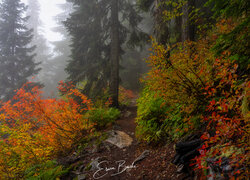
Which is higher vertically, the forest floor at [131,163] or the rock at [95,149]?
the forest floor at [131,163]

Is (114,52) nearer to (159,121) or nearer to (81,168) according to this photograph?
(159,121)

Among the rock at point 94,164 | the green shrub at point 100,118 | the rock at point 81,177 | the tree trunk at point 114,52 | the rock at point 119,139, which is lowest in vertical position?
the rock at point 81,177

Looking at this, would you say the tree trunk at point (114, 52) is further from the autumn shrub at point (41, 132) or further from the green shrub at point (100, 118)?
the autumn shrub at point (41, 132)

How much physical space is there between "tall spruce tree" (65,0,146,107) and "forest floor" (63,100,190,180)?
4.78 m

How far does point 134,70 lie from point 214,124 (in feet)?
57.8

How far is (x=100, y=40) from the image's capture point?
34.4 feet

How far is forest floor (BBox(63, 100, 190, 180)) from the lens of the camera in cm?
300

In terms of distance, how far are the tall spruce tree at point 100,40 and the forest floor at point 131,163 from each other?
188 inches

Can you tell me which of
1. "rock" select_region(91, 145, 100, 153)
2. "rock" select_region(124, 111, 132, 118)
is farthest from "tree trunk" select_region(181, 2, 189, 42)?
"rock" select_region(91, 145, 100, 153)

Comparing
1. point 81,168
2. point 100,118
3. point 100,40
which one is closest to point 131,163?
point 81,168

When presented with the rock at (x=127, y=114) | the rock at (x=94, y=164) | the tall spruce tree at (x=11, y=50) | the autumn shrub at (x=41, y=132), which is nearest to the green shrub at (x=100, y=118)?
the autumn shrub at (x=41, y=132)

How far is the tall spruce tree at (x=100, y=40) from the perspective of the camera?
31.6 ft

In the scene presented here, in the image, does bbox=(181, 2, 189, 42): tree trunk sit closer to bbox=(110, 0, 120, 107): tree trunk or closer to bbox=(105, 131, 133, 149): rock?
bbox=(110, 0, 120, 107): tree trunk

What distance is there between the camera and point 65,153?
6039 mm
